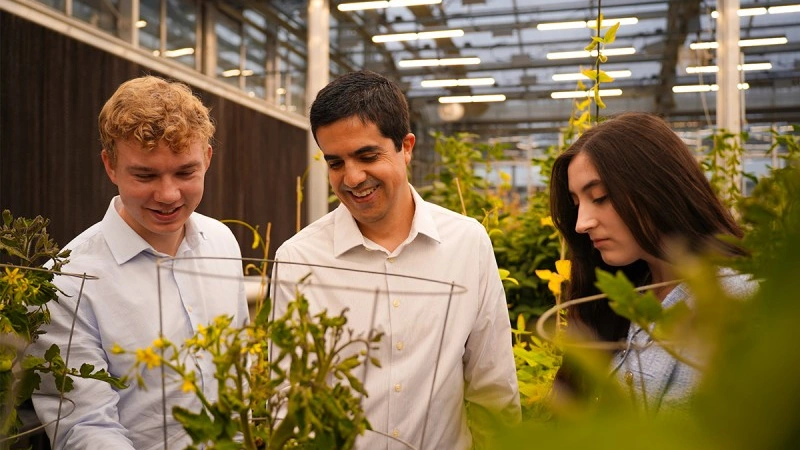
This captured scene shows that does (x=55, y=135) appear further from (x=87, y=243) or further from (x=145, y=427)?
(x=145, y=427)

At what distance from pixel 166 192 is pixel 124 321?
21 centimetres

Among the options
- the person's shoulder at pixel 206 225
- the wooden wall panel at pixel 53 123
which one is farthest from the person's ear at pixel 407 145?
the wooden wall panel at pixel 53 123

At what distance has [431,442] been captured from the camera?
1.12m

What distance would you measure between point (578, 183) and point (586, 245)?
0.17 meters

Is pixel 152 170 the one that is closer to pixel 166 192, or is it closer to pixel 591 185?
pixel 166 192

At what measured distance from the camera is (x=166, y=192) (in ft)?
3.77

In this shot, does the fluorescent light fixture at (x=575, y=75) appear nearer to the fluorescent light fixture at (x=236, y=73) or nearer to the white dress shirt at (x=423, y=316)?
the fluorescent light fixture at (x=236, y=73)

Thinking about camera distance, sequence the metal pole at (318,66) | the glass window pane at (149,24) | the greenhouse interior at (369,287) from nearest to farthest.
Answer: the greenhouse interior at (369,287)
the glass window pane at (149,24)
the metal pole at (318,66)

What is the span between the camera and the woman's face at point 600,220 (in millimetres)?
1078

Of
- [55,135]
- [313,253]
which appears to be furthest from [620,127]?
[55,135]

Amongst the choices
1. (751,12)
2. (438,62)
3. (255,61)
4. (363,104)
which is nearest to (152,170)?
(363,104)

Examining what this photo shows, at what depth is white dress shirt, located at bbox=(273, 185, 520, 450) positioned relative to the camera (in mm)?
1072

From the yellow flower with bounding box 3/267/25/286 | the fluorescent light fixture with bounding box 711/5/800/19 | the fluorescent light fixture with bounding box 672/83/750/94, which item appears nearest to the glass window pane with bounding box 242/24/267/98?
the fluorescent light fixture with bounding box 672/83/750/94

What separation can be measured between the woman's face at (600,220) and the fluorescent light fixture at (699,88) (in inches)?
175
